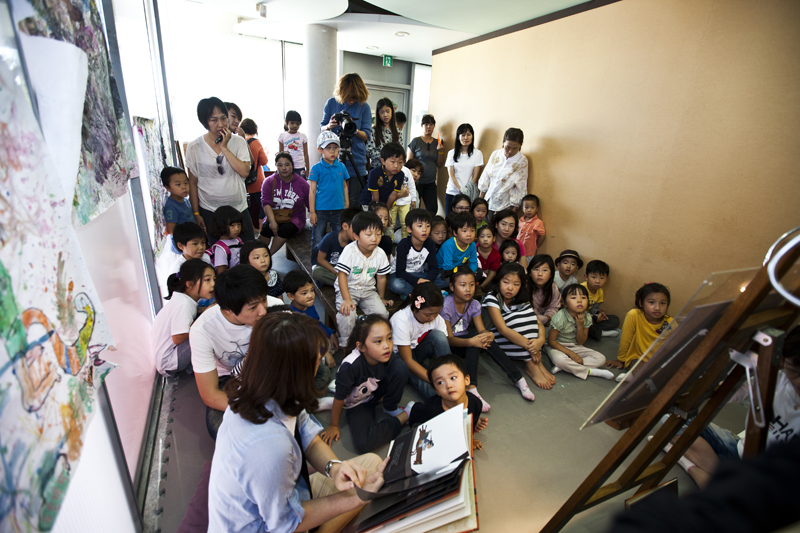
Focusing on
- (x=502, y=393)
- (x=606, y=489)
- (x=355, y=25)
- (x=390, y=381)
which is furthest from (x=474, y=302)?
(x=355, y=25)

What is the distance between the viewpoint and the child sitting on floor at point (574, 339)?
2.53 m

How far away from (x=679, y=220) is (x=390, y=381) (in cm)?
249

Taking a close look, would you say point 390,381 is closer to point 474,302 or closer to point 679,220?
point 474,302

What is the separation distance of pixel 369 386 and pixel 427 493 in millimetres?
914

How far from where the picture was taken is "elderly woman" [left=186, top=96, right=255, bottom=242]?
105 inches

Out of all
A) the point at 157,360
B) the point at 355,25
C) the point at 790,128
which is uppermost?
the point at 355,25

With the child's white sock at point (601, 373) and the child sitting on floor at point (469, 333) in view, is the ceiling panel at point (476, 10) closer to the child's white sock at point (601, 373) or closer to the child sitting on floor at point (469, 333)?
the child sitting on floor at point (469, 333)

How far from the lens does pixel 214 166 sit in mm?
2854

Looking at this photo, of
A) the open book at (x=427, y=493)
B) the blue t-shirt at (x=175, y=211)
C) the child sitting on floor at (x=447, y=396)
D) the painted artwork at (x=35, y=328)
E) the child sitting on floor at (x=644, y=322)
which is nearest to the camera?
the painted artwork at (x=35, y=328)

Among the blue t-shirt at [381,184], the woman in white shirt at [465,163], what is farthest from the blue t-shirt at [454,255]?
the woman in white shirt at [465,163]

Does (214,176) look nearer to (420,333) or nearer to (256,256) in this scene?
(256,256)

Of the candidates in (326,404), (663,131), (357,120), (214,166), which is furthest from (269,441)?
(357,120)

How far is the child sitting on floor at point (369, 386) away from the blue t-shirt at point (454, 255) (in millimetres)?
1251

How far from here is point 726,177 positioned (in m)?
2.58
